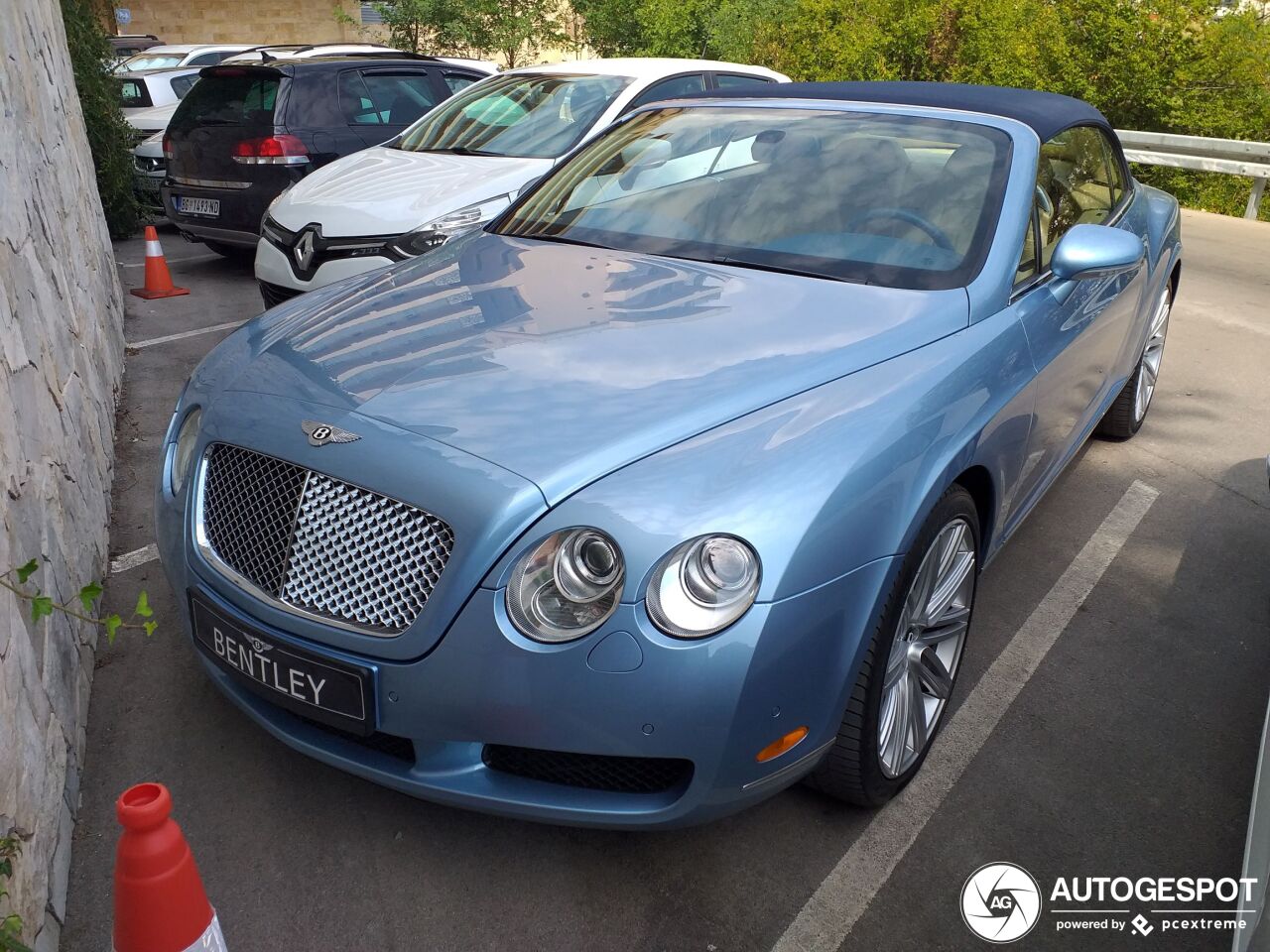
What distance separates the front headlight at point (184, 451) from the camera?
8.80ft

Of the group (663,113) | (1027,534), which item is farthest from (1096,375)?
(663,113)

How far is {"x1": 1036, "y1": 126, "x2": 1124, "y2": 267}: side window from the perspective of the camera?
3.48 meters

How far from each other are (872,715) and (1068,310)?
165cm

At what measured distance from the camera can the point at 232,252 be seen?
9383 mm

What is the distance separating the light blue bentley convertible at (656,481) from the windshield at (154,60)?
39.7 ft

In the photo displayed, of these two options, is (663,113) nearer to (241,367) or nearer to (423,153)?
(241,367)

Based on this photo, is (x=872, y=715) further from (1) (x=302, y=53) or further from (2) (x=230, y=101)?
(1) (x=302, y=53)

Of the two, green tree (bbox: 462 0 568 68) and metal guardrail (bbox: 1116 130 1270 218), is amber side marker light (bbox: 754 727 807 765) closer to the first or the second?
metal guardrail (bbox: 1116 130 1270 218)

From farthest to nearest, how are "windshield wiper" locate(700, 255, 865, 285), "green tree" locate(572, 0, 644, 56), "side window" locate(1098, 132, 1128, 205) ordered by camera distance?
1. "green tree" locate(572, 0, 644, 56)
2. "side window" locate(1098, 132, 1128, 205)
3. "windshield wiper" locate(700, 255, 865, 285)

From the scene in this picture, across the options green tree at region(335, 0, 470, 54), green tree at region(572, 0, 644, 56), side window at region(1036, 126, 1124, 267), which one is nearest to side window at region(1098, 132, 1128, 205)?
side window at region(1036, 126, 1124, 267)

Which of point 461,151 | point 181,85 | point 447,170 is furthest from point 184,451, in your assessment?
point 181,85

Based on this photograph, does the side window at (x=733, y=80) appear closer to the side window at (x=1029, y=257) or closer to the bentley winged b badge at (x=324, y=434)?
the side window at (x=1029, y=257)

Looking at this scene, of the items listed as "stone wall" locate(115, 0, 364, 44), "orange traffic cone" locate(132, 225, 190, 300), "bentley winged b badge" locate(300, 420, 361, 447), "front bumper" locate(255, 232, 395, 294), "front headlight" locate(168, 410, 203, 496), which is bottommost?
"stone wall" locate(115, 0, 364, 44)

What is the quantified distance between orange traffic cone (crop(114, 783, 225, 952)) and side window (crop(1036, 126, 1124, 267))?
9.18ft
